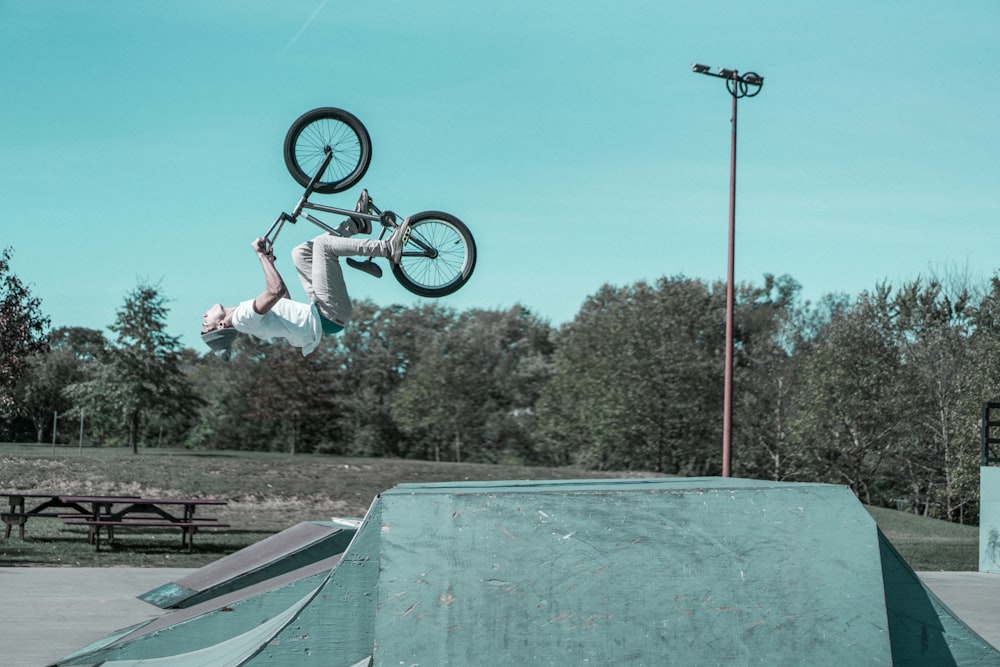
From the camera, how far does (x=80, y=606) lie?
1018 cm

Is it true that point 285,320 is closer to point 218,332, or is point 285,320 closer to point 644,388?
point 218,332

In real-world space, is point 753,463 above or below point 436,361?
Result: below

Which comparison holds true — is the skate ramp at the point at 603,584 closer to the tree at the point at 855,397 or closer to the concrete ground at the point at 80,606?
the concrete ground at the point at 80,606

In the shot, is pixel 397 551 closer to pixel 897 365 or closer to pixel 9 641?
pixel 9 641

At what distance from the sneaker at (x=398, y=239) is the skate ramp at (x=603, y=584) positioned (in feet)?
5.45

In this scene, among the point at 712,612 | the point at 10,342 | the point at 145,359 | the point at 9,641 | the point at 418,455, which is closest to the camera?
the point at 712,612

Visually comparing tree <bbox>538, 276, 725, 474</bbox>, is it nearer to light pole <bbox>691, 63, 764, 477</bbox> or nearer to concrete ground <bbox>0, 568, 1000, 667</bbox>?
light pole <bbox>691, 63, 764, 477</bbox>

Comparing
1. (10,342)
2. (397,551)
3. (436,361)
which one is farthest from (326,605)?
(436,361)

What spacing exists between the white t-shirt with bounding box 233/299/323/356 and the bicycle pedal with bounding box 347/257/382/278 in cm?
46

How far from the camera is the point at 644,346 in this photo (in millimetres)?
39875

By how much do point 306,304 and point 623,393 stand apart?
3412 cm

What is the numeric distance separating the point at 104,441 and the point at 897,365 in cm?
3214

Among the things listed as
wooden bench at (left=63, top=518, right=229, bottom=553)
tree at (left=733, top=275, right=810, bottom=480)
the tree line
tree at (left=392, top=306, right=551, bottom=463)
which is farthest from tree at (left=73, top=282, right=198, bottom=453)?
tree at (left=733, top=275, right=810, bottom=480)

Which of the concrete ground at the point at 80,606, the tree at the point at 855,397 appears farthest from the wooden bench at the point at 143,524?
the tree at the point at 855,397
